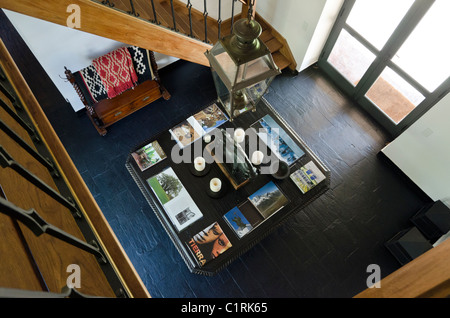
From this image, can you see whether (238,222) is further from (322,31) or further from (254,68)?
(322,31)

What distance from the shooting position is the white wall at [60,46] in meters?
2.94

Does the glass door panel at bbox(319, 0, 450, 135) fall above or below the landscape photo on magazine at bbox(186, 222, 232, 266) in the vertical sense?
above

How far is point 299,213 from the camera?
3.69 meters

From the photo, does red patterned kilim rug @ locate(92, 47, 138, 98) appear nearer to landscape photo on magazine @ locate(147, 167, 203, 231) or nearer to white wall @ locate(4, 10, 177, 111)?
white wall @ locate(4, 10, 177, 111)

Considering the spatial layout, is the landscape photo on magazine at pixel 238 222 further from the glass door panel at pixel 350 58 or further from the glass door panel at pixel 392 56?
the glass door panel at pixel 350 58

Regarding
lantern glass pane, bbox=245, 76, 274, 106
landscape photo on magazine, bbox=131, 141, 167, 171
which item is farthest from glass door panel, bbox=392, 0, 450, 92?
landscape photo on magazine, bbox=131, 141, 167, 171

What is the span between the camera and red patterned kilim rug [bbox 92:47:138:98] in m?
3.46

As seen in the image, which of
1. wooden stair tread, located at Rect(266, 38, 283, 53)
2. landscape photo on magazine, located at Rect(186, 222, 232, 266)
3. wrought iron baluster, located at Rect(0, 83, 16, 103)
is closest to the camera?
wrought iron baluster, located at Rect(0, 83, 16, 103)

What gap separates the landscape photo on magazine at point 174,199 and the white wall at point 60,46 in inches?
69.9

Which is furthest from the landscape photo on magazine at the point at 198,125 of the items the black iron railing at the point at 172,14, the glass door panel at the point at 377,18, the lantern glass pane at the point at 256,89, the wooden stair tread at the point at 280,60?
the glass door panel at the point at 377,18

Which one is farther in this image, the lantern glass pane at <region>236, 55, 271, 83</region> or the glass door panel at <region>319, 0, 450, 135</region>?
the glass door panel at <region>319, 0, 450, 135</region>

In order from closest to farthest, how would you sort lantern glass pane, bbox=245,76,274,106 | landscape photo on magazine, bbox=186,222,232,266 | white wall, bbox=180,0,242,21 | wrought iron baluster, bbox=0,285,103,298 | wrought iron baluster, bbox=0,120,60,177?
wrought iron baluster, bbox=0,285,103,298 < wrought iron baluster, bbox=0,120,60,177 < lantern glass pane, bbox=245,76,274,106 < landscape photo on magazine, bbox=186,222,232,266 < white wall, bbox=180,0,242,21

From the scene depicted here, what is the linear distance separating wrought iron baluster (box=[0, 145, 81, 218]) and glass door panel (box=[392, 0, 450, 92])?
378 cm

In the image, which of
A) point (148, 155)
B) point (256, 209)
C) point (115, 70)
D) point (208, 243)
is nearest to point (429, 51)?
point (256, 209)
